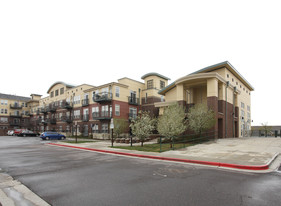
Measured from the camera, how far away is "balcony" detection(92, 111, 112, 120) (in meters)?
34.0

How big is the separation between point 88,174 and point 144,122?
10.6 m

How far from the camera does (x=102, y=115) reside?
35625 millimetres

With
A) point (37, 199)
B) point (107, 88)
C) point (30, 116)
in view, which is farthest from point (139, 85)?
point (30, 116)

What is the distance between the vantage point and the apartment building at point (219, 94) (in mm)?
22188

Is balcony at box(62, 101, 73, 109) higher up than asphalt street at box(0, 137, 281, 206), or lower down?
higher up

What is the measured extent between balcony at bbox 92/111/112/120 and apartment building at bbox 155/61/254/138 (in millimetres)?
10856

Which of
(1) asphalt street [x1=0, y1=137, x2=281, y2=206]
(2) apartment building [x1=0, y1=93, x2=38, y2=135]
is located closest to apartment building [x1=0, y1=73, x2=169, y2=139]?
(2) apartment building [x1=0, y1=93, x2=38, y2=135]

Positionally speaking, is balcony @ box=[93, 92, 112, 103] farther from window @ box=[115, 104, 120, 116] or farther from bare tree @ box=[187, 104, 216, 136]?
bare tree @ box=[187, 104, 216, 136]

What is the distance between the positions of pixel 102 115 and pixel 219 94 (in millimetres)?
21644

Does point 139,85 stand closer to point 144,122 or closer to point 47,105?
point 144,122

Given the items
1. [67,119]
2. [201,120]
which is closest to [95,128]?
[67,119]

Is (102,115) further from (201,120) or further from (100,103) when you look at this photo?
(201,120)

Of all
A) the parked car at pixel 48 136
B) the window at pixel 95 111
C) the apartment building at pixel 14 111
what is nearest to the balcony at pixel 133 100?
the window at pixel 95 111

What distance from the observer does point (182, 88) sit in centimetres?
2486
